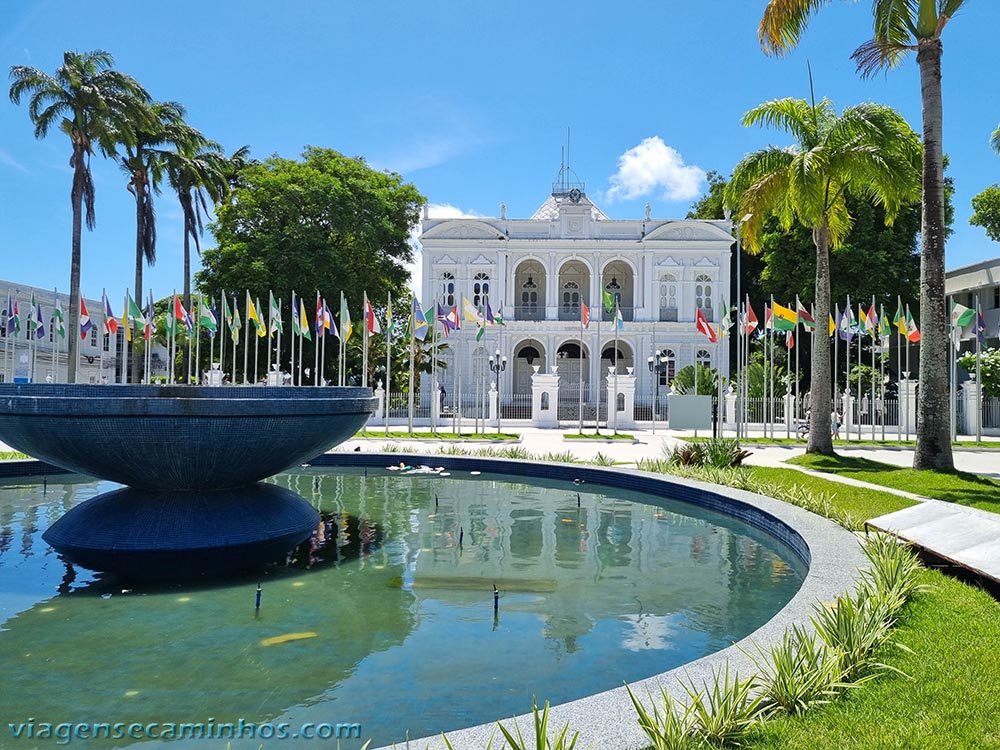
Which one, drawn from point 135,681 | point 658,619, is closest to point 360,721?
point 135,681

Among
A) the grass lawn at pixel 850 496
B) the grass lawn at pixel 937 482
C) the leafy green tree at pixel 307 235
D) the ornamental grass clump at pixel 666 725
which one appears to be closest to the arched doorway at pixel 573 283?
the leafy green tree at pixel 307 235

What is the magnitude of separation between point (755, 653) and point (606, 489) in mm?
7763

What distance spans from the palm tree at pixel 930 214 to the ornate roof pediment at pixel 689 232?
89.7 feet

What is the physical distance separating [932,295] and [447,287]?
30692mm

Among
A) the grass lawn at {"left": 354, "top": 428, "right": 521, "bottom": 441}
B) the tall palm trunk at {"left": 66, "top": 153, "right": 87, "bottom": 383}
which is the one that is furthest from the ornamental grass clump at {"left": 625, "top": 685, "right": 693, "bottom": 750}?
the tall palm trunk at {"left": 66, "top": 153, "right": 87, "bottom": 383}

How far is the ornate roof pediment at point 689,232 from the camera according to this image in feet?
133

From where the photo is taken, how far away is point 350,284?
35875 mm

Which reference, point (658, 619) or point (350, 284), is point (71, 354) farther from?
point (658, 619)

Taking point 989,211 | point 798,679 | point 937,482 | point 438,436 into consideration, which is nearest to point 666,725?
point 798,679

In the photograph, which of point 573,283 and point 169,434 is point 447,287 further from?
Answer: point 169,434

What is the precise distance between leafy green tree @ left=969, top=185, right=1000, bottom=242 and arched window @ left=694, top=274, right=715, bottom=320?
12864 mm

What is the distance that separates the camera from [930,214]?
12898 millimetres

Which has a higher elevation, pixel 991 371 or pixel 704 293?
pixel 704 293

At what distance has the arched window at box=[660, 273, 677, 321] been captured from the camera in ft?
135
